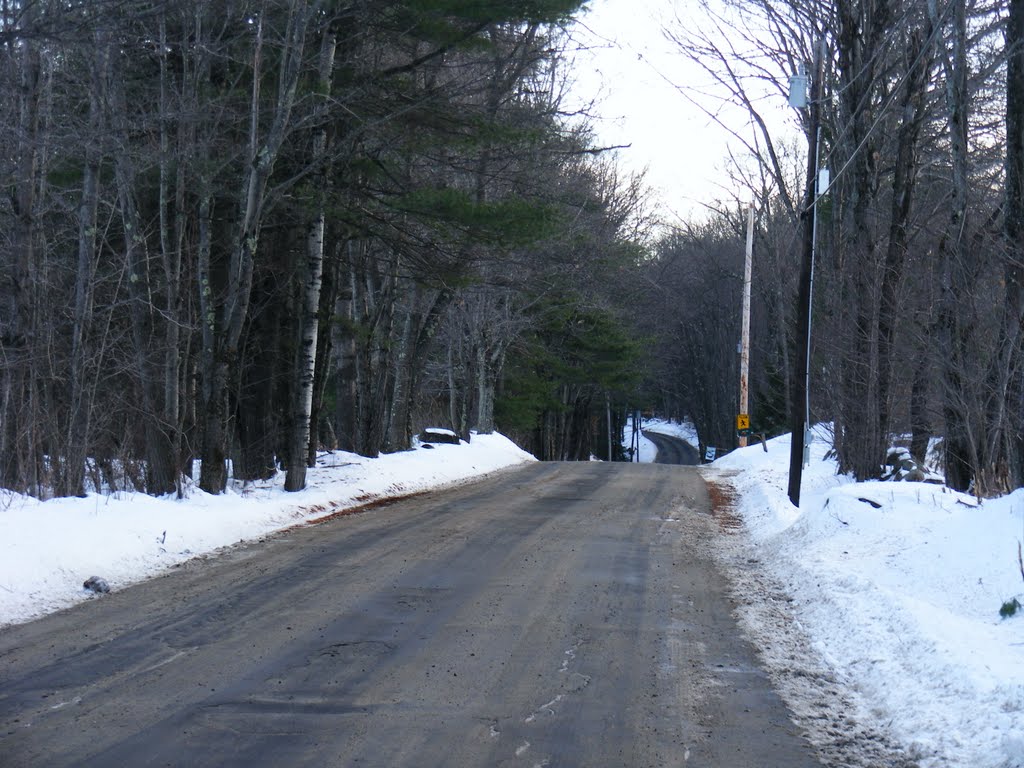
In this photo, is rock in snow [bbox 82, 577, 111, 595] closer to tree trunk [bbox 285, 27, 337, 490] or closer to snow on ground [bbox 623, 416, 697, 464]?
tree trunk [bbox 285, 27, 337, 490]

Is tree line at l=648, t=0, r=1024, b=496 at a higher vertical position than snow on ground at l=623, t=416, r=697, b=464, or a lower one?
higher

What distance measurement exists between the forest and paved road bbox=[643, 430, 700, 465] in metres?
45.6

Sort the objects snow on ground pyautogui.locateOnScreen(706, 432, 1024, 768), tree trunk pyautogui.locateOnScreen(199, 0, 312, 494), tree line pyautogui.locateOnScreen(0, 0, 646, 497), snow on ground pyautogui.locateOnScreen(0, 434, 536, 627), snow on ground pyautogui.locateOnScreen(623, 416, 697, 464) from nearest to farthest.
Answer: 1. snow on ground pyautogui.locateOnScreen(706, 432, 1024, 768)
2. snow on ground pyautogui.locateOnScreen(0, 434, 536, 627)
3. tree line pyautogui.locateOnScreen(0, 0, 646, 497)
4. tree trunk pyautogui.locateOnScreen(199, 0, 312, 494)
5. snow on ground pyautogui.locateOnScreen(623, 416, 697, 464)

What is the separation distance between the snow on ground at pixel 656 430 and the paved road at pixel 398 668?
67.3 meters

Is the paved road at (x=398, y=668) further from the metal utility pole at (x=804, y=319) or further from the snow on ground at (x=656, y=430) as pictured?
the snow on ground at (x=656, y=430)

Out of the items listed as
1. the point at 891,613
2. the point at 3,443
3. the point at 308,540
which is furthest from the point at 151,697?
the point at 3,443

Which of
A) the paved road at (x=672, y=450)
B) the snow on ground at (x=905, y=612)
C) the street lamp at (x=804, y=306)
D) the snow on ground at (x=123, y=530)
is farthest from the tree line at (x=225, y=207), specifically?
the paved road at (x=672, y=450)

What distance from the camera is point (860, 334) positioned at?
17719 millimetres

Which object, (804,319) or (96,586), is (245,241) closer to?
(96,586)

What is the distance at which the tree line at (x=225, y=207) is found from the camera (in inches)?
492

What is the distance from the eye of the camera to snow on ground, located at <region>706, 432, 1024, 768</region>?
5.66 meters

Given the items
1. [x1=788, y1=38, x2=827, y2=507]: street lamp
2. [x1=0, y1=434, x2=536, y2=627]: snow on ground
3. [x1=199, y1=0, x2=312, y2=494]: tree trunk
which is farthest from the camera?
[x1=788, y1=38, x2=827, y2=507]: street lamp

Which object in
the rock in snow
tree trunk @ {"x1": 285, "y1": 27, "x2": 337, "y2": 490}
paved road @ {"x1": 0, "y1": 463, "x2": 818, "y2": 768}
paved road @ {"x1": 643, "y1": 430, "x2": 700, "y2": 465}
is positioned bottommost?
paved road @ {"x1": 643, "y1": 430, "x2": 700, "y2": 465}

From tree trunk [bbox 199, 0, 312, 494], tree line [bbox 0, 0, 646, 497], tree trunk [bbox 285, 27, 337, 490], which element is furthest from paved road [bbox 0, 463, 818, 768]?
tree trunk [bbox 285, 27, 337, 490]
